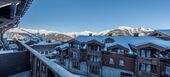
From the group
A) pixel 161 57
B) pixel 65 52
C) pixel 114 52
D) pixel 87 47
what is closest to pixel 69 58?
pixel 65 52

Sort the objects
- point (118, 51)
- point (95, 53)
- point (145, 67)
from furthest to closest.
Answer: point (95, 53), point (118, 51), point (145, 67)

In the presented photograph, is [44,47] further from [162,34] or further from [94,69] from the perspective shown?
[162,34]

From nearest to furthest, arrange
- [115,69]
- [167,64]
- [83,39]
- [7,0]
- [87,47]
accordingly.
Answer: [7,0] → [167,64] → [115,69] → [87,47] → [83,39]

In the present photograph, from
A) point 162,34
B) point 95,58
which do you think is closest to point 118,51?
point 95,58

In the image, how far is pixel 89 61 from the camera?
30938 mm

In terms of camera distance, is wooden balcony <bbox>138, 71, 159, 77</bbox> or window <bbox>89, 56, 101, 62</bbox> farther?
window <bbox>89, 56, 101, 62</bbox>

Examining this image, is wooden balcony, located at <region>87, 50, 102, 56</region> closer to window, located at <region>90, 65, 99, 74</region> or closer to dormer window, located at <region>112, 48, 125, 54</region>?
window, located at <region>90, 65, 99, 74</region>

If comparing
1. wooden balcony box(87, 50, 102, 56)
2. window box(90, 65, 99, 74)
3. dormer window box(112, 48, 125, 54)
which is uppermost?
dormer window box(112, 48, 125, 54)

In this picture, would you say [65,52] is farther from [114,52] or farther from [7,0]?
[7,0]

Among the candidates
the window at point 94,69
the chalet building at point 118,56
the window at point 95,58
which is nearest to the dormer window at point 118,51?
the chalet building at point 118,56

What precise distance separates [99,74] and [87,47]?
4.59 metres

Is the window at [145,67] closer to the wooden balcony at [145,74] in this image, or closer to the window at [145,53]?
the wooden balcony at [145,74]

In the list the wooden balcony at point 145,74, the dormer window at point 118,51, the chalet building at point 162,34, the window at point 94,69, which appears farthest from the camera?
the window at point 94,69

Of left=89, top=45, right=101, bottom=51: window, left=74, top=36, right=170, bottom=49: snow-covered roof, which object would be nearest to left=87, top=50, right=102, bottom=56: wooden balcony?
left=89, top=45, right=101, bottom=51: window
